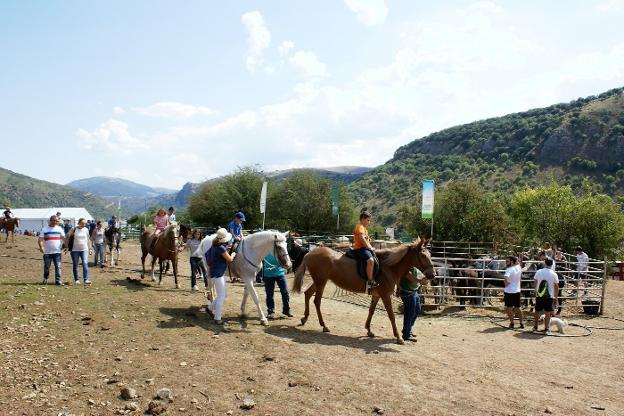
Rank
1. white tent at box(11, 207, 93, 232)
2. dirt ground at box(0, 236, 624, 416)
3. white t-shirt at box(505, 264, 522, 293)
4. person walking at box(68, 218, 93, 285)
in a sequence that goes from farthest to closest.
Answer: white tent at box(11, 207, 93, 232)
white t-shirt at box(505, 264, 522, 293)
person walking at box(68, 218, 93, 285)
dirt ground at box(0, 236, 624, 416)

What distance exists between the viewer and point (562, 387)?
24.7ft

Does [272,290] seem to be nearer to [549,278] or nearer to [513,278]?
[513,278]

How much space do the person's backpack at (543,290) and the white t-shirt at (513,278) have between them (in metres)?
0.59

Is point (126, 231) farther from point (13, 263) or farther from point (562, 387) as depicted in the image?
point (562, 387)

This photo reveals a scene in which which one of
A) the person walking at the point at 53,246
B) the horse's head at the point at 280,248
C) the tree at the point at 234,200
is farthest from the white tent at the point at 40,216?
the horse's head at the point at 280,248

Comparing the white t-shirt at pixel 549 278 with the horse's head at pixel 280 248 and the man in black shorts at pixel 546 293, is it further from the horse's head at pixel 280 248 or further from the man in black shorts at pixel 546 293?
the horse's head at pixel 280 248

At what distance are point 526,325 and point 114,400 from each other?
36.0 feet

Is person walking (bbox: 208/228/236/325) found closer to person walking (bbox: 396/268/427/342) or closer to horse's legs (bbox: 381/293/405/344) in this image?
horse's legs (bbox: 381/293/405/344)

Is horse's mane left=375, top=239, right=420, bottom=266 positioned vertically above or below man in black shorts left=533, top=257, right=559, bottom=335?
above

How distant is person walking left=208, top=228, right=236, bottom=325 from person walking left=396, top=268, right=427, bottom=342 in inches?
143

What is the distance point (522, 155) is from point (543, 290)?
65803 mm

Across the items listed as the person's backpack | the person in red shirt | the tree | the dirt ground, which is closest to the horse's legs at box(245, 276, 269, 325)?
the dirt ground

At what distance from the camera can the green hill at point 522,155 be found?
62219 mm

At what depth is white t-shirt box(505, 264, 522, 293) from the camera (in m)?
12.3
